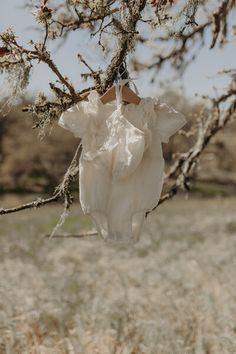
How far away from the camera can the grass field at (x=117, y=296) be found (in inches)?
209

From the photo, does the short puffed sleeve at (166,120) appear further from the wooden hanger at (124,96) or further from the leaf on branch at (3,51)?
the leaf on branch at (3,51)

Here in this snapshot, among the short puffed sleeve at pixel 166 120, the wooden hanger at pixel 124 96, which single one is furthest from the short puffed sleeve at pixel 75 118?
the short puffed sleeve at pixel 166 120

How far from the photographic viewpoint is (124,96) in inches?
125

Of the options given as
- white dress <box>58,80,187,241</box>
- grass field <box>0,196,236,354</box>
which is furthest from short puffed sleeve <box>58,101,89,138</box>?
grass field <box>0,196,236,354</box>

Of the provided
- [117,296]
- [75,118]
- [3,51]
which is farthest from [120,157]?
[117,296]

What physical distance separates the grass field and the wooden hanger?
5.93 ft

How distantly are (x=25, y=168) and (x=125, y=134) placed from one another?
28.1 m

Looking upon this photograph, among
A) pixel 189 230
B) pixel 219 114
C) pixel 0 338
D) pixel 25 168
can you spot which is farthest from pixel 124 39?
pixel 25 168

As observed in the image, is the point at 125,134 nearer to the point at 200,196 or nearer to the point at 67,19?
the point at 67,19

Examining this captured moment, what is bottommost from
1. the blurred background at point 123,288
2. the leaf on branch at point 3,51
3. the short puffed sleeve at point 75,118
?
the blurred background at point 123,288

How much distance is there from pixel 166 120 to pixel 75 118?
486 millimetres

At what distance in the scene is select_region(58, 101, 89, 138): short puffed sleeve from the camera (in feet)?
10.2

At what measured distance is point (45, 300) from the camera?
6.90 meters

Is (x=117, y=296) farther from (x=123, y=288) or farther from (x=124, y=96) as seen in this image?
(x=124, y=96)
